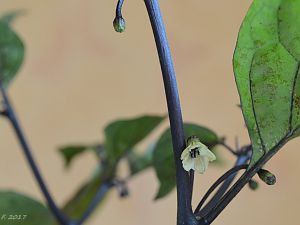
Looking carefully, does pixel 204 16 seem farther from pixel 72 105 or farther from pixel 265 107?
pixel 265 107

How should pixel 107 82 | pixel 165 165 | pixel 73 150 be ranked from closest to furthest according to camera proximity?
pixel 165 165, pixel 73 150, pixel 107 82

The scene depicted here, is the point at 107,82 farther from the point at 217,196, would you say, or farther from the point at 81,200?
the point at 217,196

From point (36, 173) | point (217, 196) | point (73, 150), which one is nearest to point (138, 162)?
point (73, 150)

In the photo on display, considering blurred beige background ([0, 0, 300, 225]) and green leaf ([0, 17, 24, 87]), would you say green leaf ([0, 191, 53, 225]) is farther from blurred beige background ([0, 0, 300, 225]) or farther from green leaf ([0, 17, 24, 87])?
blurred beige background ([0, 0, 300, 225])

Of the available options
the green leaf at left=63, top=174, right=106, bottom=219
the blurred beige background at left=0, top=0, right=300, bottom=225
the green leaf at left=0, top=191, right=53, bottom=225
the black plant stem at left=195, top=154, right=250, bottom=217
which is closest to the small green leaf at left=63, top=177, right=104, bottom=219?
the green leaf at left=63, top=174, right=106, bottom=219

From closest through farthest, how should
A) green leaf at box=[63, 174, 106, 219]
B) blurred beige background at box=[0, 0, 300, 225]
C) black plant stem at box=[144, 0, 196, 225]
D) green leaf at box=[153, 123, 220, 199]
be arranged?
black plant stem at box=[144, 0, 196, 225] → green leaf at box=[153, 123, 220, 199] → green leaf at box=[63, 174, 106, 219] → blurred beige background at box=[0, 0, 300, 225]

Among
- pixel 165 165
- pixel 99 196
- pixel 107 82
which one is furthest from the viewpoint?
pixel 107 82

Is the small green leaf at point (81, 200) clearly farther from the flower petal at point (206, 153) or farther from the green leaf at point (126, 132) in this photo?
the flower petal at point (206, 153)

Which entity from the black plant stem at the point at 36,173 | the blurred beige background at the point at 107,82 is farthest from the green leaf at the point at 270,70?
the blurred beige background at the point at 107,82
